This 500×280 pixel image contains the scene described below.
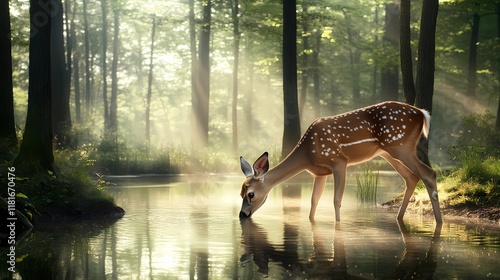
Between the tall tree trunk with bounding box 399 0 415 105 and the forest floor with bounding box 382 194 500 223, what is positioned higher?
the tall tree trunk with bounding box 399 0 415 105

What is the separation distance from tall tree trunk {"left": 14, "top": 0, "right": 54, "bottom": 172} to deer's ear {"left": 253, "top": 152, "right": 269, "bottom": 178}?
15.2 feet

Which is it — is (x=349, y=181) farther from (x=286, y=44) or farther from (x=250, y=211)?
(x=250, y=211)

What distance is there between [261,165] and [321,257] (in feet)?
14.5

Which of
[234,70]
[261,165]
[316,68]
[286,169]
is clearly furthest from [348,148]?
[234,70]

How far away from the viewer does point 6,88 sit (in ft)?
69.1

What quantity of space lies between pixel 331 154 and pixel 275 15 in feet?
87.1

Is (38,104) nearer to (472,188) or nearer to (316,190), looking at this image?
(316,190)

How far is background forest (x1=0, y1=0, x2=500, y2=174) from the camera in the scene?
35.3 meters

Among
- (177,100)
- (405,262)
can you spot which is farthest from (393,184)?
(177,100)

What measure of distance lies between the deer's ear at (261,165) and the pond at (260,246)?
870mm

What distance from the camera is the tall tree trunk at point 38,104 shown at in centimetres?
1716

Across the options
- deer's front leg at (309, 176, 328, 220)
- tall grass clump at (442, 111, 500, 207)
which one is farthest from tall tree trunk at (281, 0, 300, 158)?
deer's front leg at (309, 176, 328, 220)

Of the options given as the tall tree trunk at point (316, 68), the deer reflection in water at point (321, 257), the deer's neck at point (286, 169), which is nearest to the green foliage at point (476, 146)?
the deer's neck at point (286, 169)

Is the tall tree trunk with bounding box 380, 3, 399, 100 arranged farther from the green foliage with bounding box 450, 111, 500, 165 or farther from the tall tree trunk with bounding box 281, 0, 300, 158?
the tall tree trunk with bounding box 281, 0, 300, 158
